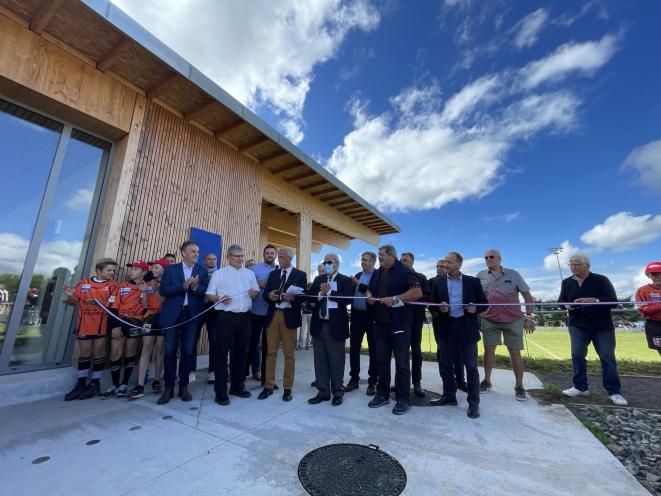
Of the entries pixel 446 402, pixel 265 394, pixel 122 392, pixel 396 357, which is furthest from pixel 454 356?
pixel 122 392

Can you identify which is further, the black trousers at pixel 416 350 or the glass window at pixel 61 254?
the black trousers at pixel 416 350

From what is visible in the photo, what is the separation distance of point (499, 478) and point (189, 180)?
19.9 feet

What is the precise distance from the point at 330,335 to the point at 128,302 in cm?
275

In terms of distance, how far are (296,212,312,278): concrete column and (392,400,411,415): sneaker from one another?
542cm

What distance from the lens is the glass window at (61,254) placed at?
13.2ft

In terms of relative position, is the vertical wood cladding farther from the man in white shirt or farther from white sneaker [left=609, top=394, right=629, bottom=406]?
white sneaker [left=609, top=394, right=629, bottom=406]

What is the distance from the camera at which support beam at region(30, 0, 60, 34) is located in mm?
3469

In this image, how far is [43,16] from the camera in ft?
11.8

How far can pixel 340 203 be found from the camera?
32.5 ft

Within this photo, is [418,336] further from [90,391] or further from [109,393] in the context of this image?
[90,391]

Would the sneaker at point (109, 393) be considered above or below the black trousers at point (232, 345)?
below

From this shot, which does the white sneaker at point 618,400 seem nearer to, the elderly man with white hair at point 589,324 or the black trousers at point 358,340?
the elderly man with white hair at point 589,324

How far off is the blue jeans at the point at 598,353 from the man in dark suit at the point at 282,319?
3.83m

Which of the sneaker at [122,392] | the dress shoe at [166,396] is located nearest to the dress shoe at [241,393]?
the dress shoe at [166,396]
